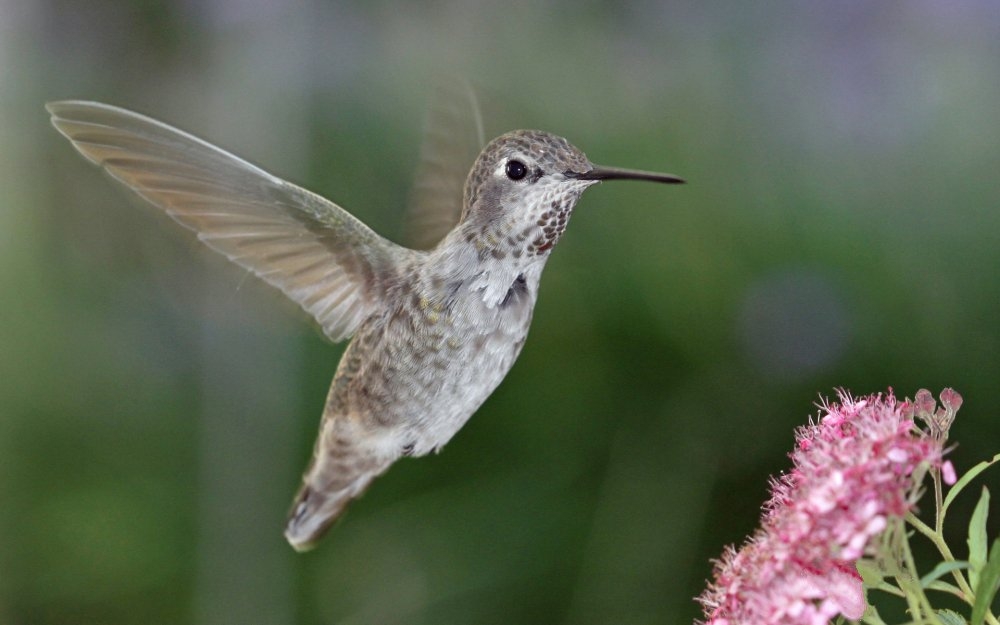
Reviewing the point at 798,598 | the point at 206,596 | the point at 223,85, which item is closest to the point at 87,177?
the point at 223,85

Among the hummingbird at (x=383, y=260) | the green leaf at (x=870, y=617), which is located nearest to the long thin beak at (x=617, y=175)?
the hummingbird at (x=383, y=260)

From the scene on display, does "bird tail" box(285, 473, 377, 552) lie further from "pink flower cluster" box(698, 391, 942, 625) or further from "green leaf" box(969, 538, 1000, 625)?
"green leaf" box(969, 538, 1000, 625)

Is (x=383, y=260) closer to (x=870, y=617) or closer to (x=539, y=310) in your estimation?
(x=870, y=617)

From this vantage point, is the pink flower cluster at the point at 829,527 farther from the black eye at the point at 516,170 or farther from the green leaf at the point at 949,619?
the black eye at the point at 516,170

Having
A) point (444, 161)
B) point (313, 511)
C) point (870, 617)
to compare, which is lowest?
point (313, 511)

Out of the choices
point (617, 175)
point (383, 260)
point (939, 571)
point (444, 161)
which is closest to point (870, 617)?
point (939, 571)

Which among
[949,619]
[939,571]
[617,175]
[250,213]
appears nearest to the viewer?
[939,571]
